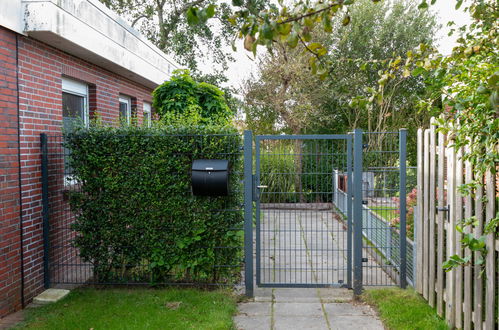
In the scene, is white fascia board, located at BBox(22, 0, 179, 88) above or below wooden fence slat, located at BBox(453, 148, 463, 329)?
above

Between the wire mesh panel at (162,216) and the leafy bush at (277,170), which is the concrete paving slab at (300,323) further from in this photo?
the leafy bush at (277,170)

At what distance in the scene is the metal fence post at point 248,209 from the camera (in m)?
5.62

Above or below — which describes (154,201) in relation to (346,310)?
above

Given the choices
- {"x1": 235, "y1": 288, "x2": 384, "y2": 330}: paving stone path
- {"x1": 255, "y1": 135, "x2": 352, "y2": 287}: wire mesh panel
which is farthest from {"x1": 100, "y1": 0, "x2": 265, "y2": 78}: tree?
{"x1": 235, "y1": 288, "x2": 384, "y2": 330}: paving stone path

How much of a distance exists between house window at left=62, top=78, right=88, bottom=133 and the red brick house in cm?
2

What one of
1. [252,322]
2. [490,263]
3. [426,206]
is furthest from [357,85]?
[490,263]

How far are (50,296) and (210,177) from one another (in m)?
2.42

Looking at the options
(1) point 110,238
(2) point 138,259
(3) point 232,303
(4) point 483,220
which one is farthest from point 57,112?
(4) point 483,220

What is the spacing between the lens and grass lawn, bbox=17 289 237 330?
4.73m

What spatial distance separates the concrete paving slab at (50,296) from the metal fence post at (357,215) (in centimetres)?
359

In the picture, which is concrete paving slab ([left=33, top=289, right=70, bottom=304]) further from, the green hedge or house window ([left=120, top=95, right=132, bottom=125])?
house window ([left=120, top=95, right=132, bottom=125])

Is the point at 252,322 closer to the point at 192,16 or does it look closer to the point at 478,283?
the point at 478,283

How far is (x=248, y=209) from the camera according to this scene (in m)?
5.68

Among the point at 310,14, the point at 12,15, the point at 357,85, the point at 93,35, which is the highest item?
the point at 357,85
